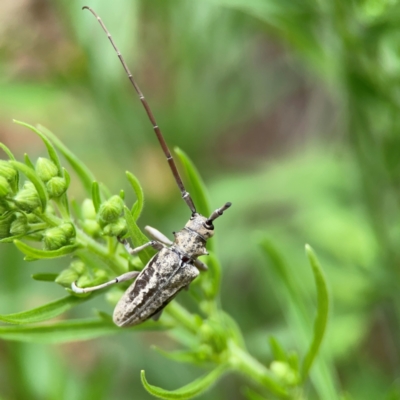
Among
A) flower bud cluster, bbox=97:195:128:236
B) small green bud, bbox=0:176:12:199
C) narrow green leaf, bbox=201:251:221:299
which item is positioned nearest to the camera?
small green bud, bbox=0:176:12:199

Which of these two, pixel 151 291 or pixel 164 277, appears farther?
pixel 164 277

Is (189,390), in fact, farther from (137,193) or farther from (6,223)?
(6,223)

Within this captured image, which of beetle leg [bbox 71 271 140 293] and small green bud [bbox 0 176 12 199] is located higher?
small green bud [bbox 0 176 12 199]

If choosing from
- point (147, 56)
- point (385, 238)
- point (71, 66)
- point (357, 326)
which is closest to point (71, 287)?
point (385, 238)

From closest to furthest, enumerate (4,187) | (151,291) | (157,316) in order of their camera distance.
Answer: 1. (4,187)
2. (151,291)
3. (157,316)

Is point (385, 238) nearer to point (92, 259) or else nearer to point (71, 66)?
point (92, 259)

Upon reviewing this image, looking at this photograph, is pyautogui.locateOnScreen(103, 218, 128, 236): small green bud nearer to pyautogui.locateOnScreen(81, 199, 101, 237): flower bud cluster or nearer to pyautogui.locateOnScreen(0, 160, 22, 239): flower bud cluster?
pyautogui.locateOnScreen(81, 199, 101, 237): flower bud cluster

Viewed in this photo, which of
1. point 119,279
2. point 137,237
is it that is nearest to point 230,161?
point 119,279

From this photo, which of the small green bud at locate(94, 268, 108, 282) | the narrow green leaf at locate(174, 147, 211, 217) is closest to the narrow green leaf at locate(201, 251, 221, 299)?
the narrow green leaf at locate(174, 147, 211, 217)

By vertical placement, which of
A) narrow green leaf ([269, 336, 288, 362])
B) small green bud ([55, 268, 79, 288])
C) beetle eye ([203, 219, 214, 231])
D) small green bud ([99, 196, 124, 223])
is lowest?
narrow green leaf ([269, 336, 288, 362])
